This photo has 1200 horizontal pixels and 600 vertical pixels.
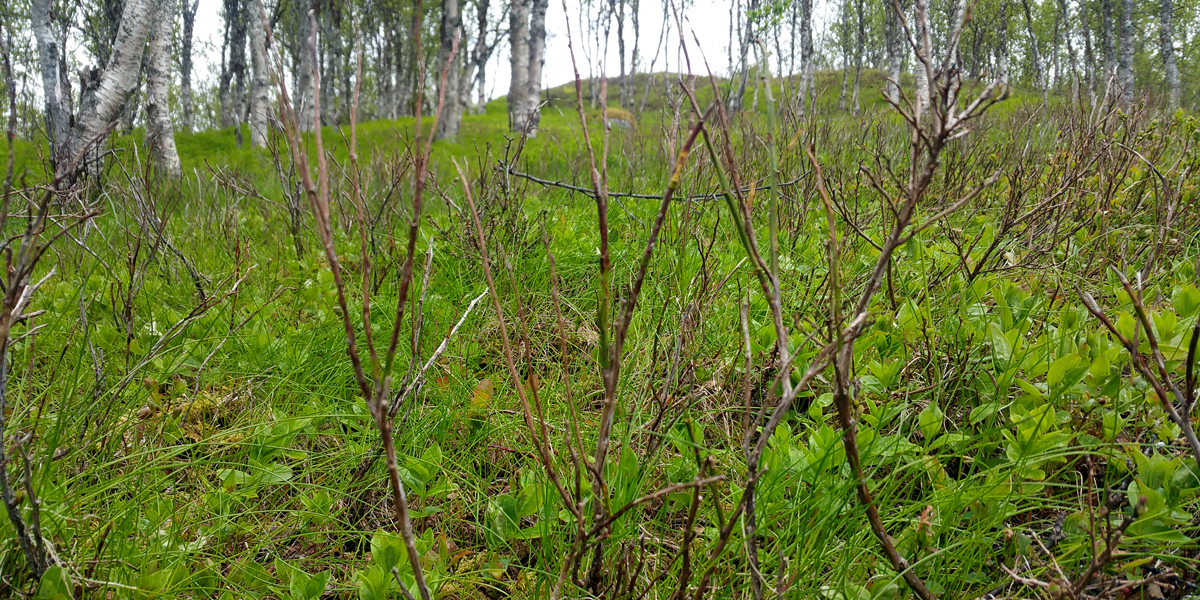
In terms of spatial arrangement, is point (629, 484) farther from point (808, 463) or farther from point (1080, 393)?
point (1080, 393)

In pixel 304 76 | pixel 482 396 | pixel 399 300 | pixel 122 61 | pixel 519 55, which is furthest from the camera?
pixel 304 76

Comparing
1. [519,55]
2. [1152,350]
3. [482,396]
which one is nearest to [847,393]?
[1152,350]

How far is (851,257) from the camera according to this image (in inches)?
95.2

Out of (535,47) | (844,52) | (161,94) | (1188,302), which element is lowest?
(1188,302)

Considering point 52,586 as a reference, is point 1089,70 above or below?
above

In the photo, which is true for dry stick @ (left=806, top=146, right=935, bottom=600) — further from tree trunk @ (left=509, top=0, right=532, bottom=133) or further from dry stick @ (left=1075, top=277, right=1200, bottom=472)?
tree trunk @ (left=509, top=0, right=532, bottom=133)

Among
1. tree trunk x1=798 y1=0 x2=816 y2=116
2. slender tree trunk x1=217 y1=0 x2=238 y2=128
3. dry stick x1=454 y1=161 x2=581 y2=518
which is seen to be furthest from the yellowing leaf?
slender tree trunk x1=217 y1=0 x2=238 y2=128

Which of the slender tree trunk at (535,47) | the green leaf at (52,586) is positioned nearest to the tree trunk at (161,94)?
the slender tree trunk at (535,47)

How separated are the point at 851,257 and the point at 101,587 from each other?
2390 mm

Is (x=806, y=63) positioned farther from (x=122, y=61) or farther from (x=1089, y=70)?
(x=122, y=61)

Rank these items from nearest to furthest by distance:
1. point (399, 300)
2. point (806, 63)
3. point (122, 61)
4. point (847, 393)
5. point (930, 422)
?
point (399, 300) → point (847, 393) → point (930, 422) → point (122, 61) → point (806, 63)

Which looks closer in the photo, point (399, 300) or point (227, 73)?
point (399, 300)

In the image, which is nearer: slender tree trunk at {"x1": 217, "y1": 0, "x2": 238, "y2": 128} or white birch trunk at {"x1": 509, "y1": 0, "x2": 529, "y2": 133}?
white birch trunk at {"x1": 509, "y1": 0, "x2": 529, "y2": 133}

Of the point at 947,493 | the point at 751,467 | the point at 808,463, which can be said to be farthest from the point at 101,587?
the point at 947,493
